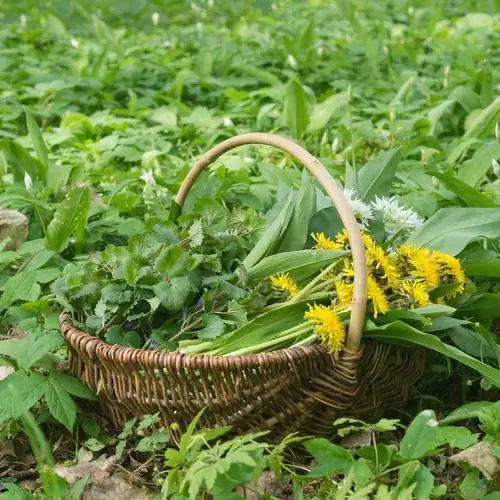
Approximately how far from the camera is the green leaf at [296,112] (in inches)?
160

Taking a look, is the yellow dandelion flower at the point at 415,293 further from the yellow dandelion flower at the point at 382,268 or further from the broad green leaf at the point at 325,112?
the broad green leaf at the point at 325,112

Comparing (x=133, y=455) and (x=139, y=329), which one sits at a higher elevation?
(x=139, y=329)

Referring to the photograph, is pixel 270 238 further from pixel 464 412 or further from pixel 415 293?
pixel 464 412

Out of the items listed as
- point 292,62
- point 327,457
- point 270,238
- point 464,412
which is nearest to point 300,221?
point 270,238

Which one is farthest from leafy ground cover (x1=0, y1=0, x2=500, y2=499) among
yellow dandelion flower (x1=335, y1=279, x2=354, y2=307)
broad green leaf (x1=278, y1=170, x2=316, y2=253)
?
yellow dandelion flower (x1=335, y1=279, x2=354, y2=307)

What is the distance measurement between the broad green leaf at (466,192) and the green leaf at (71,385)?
4.43 ft

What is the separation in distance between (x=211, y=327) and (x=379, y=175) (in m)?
0.87

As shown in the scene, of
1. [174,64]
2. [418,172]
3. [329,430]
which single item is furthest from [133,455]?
[174,64]

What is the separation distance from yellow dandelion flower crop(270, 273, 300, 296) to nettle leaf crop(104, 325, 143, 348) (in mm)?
382

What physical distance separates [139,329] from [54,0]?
527 centimetres

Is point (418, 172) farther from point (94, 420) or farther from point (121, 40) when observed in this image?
point (121, 40)

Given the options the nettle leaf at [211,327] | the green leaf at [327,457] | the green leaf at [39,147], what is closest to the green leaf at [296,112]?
the green leaf at [39,147]

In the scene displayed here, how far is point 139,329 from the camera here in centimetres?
235

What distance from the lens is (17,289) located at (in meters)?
2.55
